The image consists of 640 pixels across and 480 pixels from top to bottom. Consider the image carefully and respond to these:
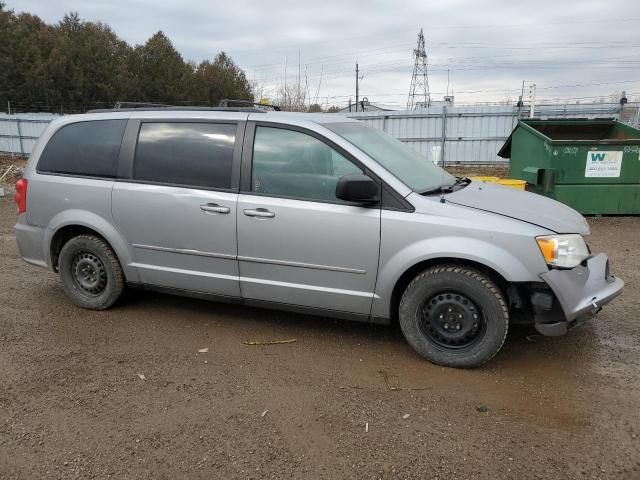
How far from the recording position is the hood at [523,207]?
3.53m

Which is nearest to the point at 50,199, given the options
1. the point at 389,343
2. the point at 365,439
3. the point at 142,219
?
the point at 142,219

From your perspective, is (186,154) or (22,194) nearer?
(186,154)

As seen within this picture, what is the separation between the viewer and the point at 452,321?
143 inches

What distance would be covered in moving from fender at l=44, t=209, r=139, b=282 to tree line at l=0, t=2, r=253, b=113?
34.9m

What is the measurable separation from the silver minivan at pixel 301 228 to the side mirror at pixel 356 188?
12mm

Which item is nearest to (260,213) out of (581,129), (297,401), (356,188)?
(356,188)

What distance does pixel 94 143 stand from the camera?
4.68m

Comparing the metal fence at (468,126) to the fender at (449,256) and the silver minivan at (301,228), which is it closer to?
the silver minivan at (301,228)

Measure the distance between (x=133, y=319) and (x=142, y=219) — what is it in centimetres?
94

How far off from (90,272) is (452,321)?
3.27 metres

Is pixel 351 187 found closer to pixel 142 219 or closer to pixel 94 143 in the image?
pixel 142 219

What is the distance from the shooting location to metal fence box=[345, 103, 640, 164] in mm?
17906

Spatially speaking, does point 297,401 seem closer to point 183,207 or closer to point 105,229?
point 183,207

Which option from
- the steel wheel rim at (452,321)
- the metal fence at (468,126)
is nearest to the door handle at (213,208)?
the steel wheel rim at (452,321)
